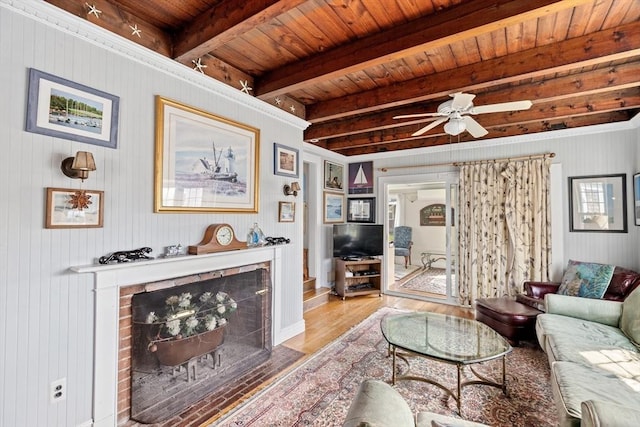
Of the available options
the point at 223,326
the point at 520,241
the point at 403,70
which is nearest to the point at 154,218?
the point at 223,326

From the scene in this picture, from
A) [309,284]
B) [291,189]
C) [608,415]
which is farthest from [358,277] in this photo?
[608,415]

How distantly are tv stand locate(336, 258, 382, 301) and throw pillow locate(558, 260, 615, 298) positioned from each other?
103 inches

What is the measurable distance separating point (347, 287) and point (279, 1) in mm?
4442

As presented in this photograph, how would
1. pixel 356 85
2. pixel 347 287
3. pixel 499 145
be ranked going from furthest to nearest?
pixel 347 287 → pixel 499 145 → pixel 356 85

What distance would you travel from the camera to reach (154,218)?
2166mm

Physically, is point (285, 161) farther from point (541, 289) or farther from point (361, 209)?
point (541, 289)

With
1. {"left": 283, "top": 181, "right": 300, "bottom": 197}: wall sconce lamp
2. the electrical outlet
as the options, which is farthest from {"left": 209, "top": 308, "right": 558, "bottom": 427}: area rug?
{"left": 283, "top": 181, "right": 300, "bottom": 197}: wall sconce lamp

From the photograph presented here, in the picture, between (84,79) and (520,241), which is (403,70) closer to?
(84,79)

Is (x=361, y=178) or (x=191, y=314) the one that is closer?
(x=191, y=314)

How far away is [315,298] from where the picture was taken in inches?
179

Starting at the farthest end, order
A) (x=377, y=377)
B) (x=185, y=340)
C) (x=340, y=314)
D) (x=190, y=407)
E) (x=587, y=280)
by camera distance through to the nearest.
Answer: (x=340, y=314)
(x=587, y=280)
(x=377, y=377)
(x=185, y=340)
(x=190, y=407)

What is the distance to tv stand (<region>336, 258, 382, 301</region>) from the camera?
16.5ft

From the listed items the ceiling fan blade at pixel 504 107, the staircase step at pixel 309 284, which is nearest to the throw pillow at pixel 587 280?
the ceiling fan blade at pixel 504 107

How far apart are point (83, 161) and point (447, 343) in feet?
9.47
